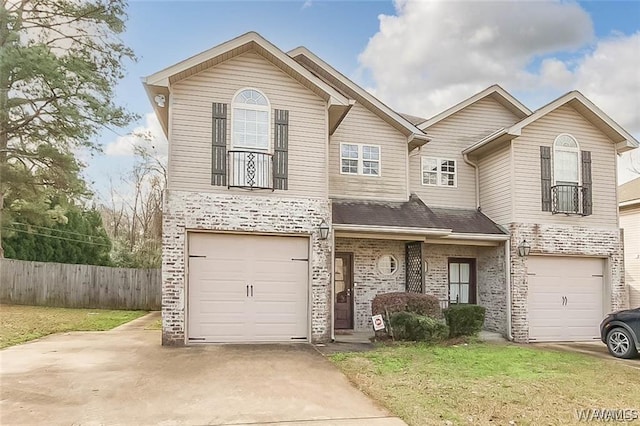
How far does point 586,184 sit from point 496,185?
7.63 ft

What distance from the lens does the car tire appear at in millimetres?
9883

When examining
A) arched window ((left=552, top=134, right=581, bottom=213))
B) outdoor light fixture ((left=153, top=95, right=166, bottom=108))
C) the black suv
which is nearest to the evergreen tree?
outdoor light fixture ((left=153, top=95, right=166, bottom=108))

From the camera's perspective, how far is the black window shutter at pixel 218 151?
10.4 m

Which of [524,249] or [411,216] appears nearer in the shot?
[411,216]

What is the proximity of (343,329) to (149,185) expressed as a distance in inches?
860

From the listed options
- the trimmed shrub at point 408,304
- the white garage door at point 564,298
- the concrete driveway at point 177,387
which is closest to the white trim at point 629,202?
the white garage door at point 564,298

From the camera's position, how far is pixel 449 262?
14.1 meters

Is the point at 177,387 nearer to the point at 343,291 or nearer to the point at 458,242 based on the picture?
the point at 343,291

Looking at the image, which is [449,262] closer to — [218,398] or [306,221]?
[306,221]

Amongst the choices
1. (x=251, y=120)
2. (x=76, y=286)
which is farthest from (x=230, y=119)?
(x=76, y=286)

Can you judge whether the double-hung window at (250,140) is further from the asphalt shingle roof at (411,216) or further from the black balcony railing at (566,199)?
the black balcony railing at (566,199)

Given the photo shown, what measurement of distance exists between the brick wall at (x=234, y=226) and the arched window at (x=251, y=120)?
→ 1.19 meters

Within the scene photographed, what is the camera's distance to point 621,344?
10.1 m

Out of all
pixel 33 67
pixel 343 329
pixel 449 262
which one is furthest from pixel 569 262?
pixel 33 67
